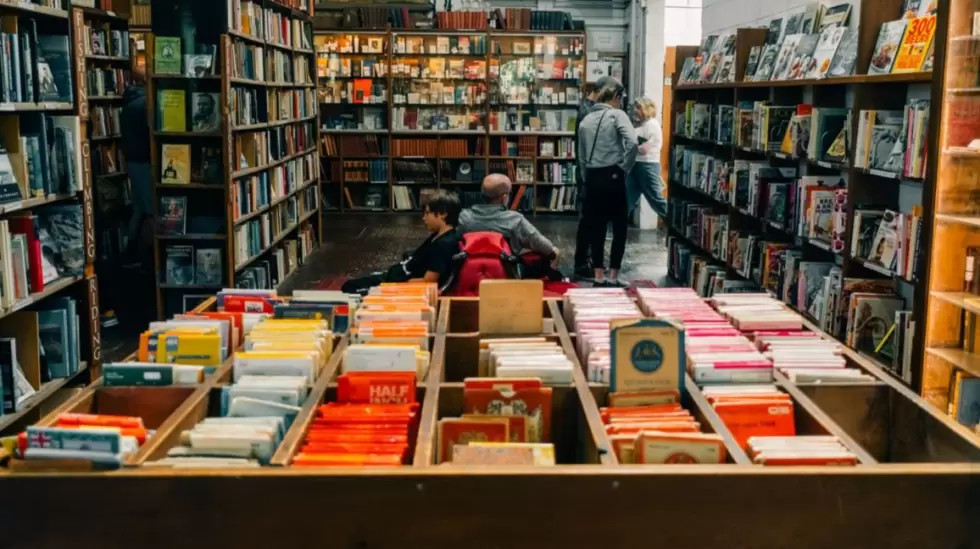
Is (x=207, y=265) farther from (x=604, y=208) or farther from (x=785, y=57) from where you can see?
(x=785, y=57)

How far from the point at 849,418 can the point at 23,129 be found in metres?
3.58

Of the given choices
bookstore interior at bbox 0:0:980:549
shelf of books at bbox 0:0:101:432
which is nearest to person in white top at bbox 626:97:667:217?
bookstore interior at bbox 0:0:980:549

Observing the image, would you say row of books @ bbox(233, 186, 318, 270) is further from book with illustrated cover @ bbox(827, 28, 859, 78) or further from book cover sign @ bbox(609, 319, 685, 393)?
book cover sign @ bbox(609, 319, 685, 393)

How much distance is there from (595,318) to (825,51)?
9.85 ft

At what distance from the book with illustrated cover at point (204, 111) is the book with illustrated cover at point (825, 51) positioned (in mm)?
3747

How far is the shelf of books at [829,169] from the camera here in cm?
437

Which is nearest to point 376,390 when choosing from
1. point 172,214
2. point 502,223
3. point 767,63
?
point 502,223

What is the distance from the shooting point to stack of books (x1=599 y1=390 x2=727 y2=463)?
213cm

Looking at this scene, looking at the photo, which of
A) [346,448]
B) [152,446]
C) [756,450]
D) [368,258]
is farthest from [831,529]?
[368,258]

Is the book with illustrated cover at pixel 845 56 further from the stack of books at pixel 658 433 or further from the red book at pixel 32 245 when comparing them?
the red book at pixel 32 245

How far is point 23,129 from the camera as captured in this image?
169 inches

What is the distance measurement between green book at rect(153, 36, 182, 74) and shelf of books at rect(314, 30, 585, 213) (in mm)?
6662

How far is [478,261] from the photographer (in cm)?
526

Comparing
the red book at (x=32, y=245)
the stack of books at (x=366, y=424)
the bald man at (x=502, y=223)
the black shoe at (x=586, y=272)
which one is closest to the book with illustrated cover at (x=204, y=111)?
the bald man at (x=502, y=223)
